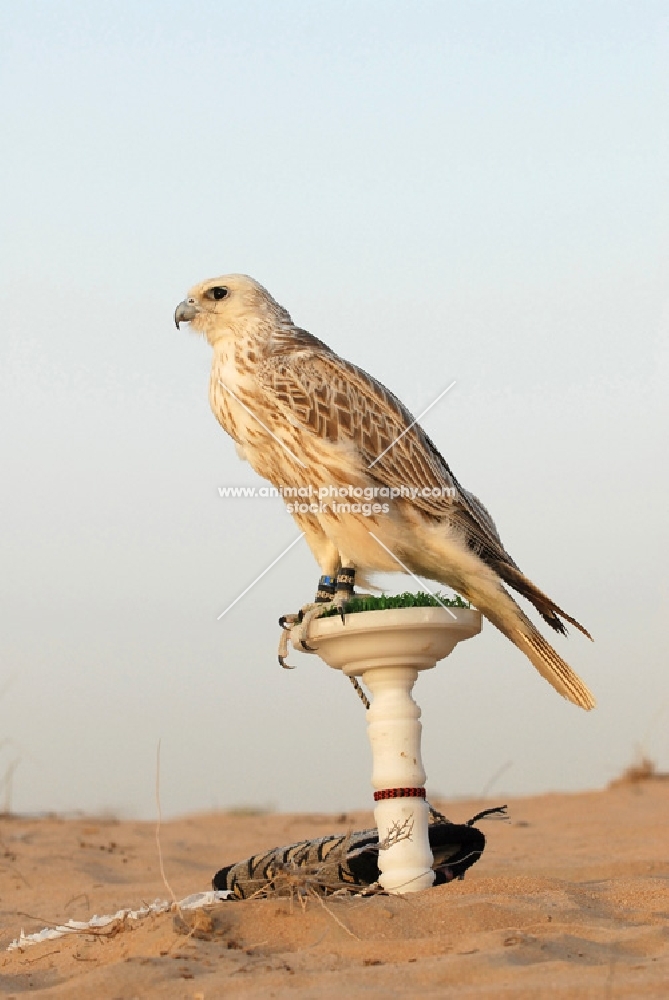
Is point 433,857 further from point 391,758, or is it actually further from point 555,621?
point 555,621

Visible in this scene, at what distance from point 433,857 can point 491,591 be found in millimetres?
1092

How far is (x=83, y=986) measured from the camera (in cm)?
324

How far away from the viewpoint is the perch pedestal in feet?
14.0

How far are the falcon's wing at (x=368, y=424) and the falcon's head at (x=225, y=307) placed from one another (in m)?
0.24

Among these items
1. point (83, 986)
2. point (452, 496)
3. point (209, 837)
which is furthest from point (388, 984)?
point (209, 837)

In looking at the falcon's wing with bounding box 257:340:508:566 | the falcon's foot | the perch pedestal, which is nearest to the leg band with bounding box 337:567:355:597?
the falcon's foot

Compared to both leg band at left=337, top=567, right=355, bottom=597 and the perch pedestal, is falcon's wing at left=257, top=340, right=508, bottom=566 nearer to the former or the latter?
leg band at left=337, top=567, right=355, bottom=597

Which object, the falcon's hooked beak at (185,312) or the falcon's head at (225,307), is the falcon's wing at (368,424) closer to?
the falcon's head at (225,307)

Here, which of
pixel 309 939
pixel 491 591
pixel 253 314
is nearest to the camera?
pixel 309 939

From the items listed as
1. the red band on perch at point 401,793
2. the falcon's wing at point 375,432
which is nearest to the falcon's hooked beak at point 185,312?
the falcon's wing at point 375,432

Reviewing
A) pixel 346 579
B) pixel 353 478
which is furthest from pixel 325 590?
pixel 353 478

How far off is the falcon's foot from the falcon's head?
47.3 inches

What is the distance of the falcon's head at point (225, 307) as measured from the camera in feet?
16.8

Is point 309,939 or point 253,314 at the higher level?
point 253,314
